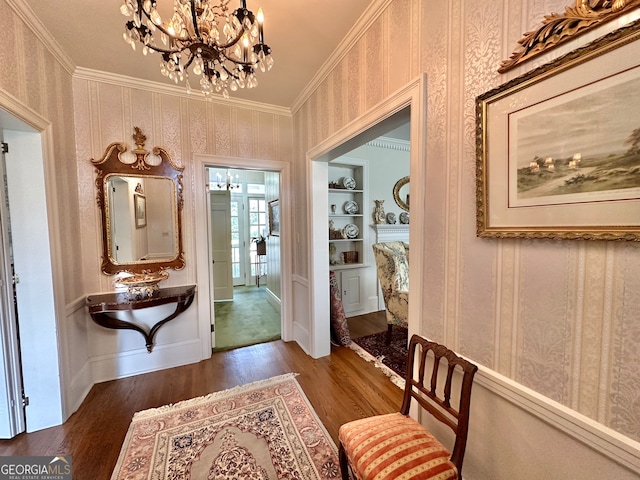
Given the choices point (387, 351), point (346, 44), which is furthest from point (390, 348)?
point (346, 44)

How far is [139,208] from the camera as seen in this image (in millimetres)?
2508

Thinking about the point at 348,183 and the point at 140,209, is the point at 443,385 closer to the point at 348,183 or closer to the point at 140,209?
the point at 140,209

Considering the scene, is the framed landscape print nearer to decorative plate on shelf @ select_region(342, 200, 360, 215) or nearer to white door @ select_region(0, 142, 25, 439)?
decorative plate on shelf @ select_region(342, 200, 360, 215)

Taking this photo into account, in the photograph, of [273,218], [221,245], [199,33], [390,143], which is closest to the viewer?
[199,33]

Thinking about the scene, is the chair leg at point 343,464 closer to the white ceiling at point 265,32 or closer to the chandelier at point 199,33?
the chandelier at point 199,33

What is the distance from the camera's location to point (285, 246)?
312 centimetres

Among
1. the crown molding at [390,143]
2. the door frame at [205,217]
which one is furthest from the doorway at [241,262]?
the crown molding at [390,143]

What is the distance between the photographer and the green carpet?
10.5ft

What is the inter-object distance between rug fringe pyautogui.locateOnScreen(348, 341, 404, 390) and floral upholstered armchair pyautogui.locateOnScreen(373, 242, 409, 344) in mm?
396

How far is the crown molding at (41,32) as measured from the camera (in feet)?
4.99

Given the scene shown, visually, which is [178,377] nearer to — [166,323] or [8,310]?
[166,323]

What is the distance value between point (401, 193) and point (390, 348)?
8.23 ft

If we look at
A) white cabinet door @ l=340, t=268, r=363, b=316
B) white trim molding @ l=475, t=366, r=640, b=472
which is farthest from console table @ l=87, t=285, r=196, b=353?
white trim molding @ l=475, t=366, r=640, b=472

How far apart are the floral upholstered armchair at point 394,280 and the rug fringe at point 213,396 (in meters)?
1.19
